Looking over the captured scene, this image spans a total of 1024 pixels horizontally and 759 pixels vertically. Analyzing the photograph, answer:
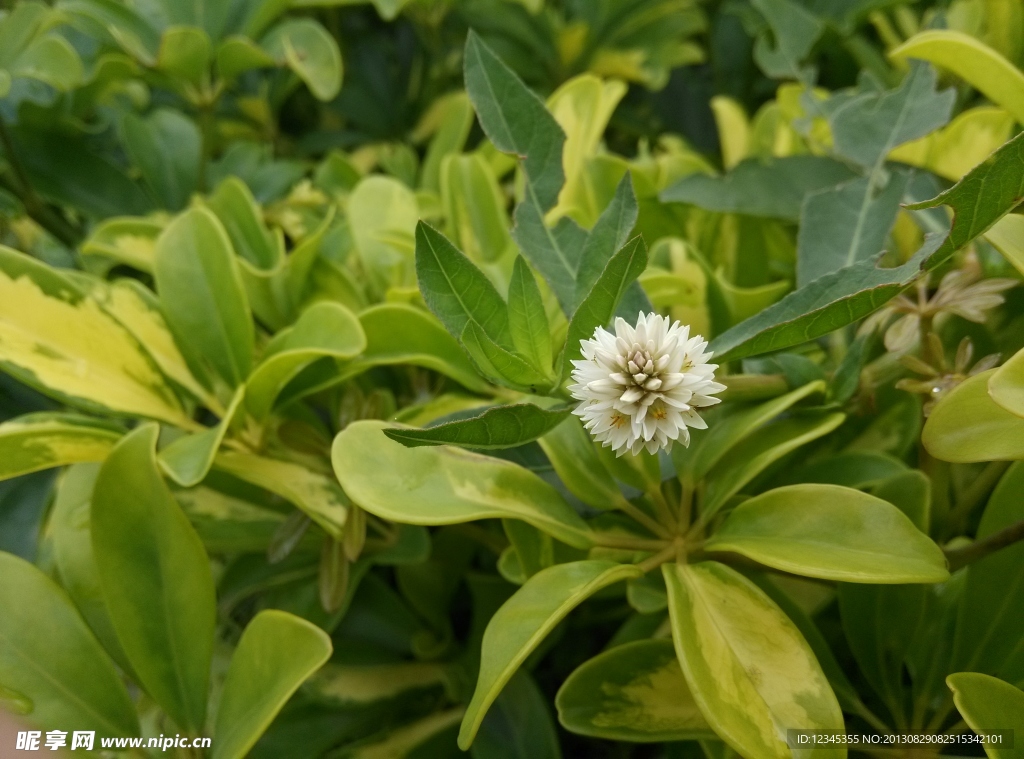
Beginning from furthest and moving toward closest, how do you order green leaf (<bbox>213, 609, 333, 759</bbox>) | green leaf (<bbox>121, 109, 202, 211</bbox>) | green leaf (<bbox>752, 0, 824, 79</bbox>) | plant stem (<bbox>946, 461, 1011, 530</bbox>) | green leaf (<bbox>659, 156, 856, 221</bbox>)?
green leaf (<bbox>121, 109, 202, 211</bbox>) → green leaf (<bbox>752, 0, 824, 79</bbox>) → green leaf (<bbox>659, 156, 856, 221</bbox>) → plant stem (<bbox>946, 461, 1011, 530</bbox>) → green leaf (<bbox>213, 609, 333, 759</bbox>)

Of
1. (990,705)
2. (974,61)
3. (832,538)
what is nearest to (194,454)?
(832,538)

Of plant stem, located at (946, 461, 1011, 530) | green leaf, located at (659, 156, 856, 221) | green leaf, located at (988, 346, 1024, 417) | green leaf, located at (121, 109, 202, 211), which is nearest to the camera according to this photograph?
green leaf, located at (988, 346, 1024, 417)

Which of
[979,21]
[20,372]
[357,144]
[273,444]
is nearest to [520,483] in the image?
[273,444]

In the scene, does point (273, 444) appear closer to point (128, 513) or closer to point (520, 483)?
point (128, 513)

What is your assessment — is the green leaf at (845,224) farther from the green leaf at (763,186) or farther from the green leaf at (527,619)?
the green leaf at (527,619)

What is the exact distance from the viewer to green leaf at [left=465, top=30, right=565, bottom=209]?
1.82ft

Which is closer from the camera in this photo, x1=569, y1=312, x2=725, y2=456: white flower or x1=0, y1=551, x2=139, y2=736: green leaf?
x1=569, y1=312, x2=725, y2=456: white flower

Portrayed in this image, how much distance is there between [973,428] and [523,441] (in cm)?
27

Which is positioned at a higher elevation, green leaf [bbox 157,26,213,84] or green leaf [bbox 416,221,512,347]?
green leaf [bbox 157,26,213,84]

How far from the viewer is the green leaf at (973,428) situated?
0.45m

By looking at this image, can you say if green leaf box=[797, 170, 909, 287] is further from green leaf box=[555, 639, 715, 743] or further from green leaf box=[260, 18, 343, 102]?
green leaf box=[260, 18, 343, 102]

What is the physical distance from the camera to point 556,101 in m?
0.81

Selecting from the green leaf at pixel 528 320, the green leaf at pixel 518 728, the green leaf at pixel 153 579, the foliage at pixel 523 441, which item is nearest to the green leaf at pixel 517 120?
the foliage at pixel 523 441

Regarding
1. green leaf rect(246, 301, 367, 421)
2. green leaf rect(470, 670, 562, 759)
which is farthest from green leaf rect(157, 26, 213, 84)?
green leaf rect(470, 670, 562, 759)
